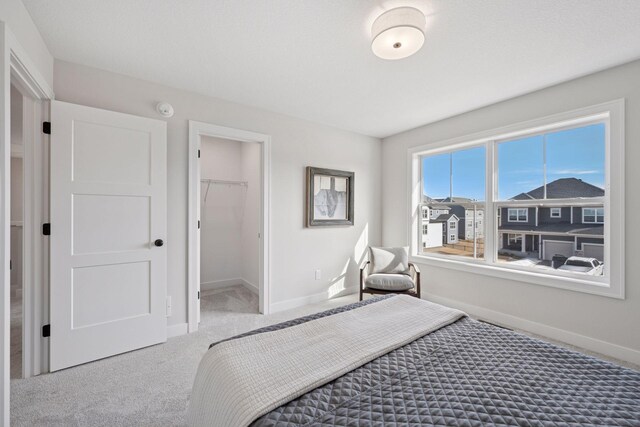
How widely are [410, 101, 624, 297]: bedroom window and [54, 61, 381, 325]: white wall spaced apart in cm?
100

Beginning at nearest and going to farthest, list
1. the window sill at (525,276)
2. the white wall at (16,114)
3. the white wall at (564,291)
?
1. the white wall at (564,291)
2. the window sill at (525,276)
3. the white wall at (16,114)

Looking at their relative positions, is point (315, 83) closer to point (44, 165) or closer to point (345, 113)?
point (345, 113)

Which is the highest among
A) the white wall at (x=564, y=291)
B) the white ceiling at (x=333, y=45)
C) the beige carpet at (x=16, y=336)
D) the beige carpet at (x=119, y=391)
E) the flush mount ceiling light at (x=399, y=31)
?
the white ceiling at (x=333, y=45)

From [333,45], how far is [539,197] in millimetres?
2611

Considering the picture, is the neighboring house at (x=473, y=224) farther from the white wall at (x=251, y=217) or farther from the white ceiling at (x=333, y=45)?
the white wall at (x=251, y=217)

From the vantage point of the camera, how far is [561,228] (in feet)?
9.19

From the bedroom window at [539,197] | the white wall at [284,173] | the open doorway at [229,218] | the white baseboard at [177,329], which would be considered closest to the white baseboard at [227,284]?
the open doorway at [229,218]

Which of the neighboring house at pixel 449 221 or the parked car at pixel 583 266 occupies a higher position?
the neighboring house at pixel 449 221

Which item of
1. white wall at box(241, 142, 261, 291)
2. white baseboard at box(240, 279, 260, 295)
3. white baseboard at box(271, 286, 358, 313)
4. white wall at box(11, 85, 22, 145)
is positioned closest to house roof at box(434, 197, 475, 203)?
white baseboard at box(271, 286, 358, 313)

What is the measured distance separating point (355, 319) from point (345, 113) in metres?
2.61

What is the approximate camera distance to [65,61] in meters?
2.27

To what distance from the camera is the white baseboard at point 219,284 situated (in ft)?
14.0

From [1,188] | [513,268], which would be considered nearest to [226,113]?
[1,188]

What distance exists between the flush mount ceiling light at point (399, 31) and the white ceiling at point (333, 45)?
0.05m
